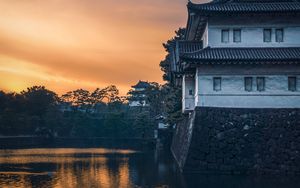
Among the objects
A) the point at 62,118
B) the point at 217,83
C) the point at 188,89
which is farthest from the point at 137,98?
the point at 217,83

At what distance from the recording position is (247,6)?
33.5 m

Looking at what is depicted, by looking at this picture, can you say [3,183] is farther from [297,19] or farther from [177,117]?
[177,117]

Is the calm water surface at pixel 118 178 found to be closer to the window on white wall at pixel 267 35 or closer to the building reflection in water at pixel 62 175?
the building reflection in water at pixel 62 175

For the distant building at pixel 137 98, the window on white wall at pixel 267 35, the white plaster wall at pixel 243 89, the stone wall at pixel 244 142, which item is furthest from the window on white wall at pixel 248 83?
the distant building at pixel 137 98

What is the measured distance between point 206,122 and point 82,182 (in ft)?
29.9

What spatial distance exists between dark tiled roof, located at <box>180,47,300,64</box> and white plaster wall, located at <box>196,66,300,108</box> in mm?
813

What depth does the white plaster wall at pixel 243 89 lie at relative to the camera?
31766 mm

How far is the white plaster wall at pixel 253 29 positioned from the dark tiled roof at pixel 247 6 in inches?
30.4

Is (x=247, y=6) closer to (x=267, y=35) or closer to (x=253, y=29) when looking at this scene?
(x=253, y=29)

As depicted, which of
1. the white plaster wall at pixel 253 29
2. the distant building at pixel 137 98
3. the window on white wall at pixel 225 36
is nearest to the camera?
the white plaster wall at pixel 253 29

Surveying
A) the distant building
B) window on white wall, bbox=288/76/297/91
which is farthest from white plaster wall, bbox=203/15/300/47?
the distant building

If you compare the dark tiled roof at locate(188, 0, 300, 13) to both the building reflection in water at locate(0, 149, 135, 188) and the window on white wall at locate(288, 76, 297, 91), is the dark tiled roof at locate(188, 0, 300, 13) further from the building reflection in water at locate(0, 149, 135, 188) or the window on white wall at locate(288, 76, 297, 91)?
the building reflection in water at locate(0, 149, 135, 188)

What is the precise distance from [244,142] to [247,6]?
32.5 feet

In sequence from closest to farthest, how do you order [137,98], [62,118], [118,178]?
[118,178], [62,118], [137,98]
